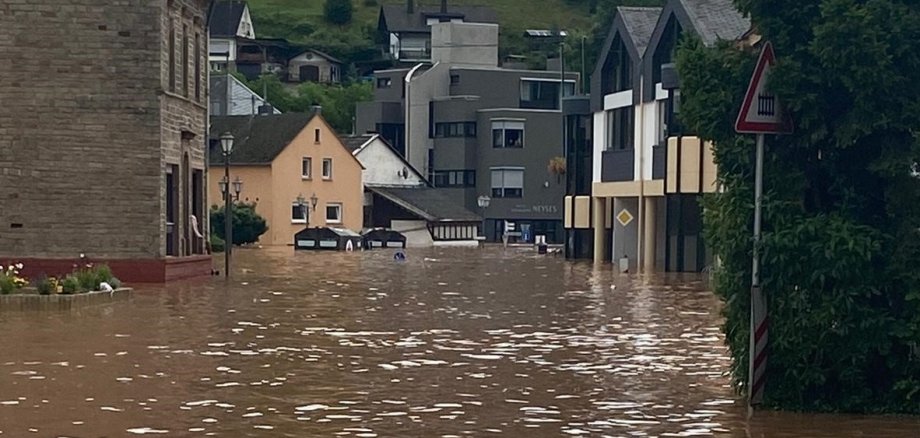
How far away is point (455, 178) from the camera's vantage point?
106125 millimetres

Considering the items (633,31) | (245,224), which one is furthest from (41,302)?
(245,224)

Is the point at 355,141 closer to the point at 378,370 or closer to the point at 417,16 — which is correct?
the point at 417,16

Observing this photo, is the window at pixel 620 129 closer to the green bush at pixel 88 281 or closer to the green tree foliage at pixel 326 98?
the green bush at pixel 88 281

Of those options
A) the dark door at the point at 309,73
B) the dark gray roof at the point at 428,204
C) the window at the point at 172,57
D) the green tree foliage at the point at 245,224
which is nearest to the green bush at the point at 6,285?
the window at the point at 172,57

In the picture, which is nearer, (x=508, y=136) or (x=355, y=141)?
(x=355, y=141)

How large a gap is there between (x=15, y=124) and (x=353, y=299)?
9069 millimetres

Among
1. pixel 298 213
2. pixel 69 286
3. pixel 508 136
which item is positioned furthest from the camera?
pixel 508 136

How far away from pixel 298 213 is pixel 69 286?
59073 millimetres

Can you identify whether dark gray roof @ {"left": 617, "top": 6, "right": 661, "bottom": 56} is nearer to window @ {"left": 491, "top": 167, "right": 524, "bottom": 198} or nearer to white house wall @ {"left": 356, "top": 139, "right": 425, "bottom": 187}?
white house wall @ {"left": 356, "top": 139, "right": 425, "bottom": 187}

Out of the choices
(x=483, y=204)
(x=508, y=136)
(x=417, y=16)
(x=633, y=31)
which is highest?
(x=417, y=16)

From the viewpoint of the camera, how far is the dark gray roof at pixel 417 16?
15688cm

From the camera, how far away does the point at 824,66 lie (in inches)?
600

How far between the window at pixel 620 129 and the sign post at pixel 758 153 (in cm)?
4189

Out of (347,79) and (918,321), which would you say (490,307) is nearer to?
(918,321)
